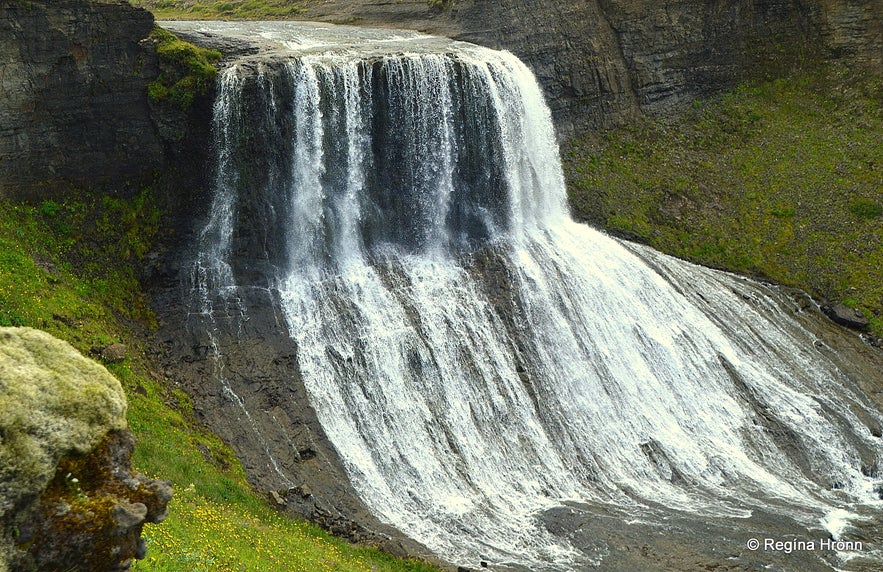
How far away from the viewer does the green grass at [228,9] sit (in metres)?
51.6

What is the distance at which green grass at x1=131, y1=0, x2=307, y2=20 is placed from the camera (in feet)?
169

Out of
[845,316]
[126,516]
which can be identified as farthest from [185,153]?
[845,316]

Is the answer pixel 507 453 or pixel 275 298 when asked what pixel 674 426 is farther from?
pixel 275 298

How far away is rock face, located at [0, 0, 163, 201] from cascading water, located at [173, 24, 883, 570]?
3.52 m

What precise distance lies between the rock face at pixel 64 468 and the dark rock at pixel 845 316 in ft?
102

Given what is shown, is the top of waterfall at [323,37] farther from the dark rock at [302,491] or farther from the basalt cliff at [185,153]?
the dark rock at [302,491]

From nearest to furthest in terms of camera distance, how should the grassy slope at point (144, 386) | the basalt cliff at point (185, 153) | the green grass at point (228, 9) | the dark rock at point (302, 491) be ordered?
the grassy slope at point (144, 386) < the dark rock at point (302, 491) < the basalt cliff at point (185, 153) < the green grass at point (228, 9)

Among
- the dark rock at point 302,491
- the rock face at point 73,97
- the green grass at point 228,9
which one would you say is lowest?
the dark rock at point 302,491

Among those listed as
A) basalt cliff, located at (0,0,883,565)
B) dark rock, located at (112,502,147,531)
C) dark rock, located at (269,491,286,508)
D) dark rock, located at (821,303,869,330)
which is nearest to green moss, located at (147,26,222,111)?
basalt cliff, located at (0,0,883,565)

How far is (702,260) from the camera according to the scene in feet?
126

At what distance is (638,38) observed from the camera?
146ft

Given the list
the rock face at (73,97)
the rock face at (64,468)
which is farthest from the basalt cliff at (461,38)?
the rock face at (64,468)

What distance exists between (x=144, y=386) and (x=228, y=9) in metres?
36.1

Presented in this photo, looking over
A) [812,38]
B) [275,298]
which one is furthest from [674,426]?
[812,38]
